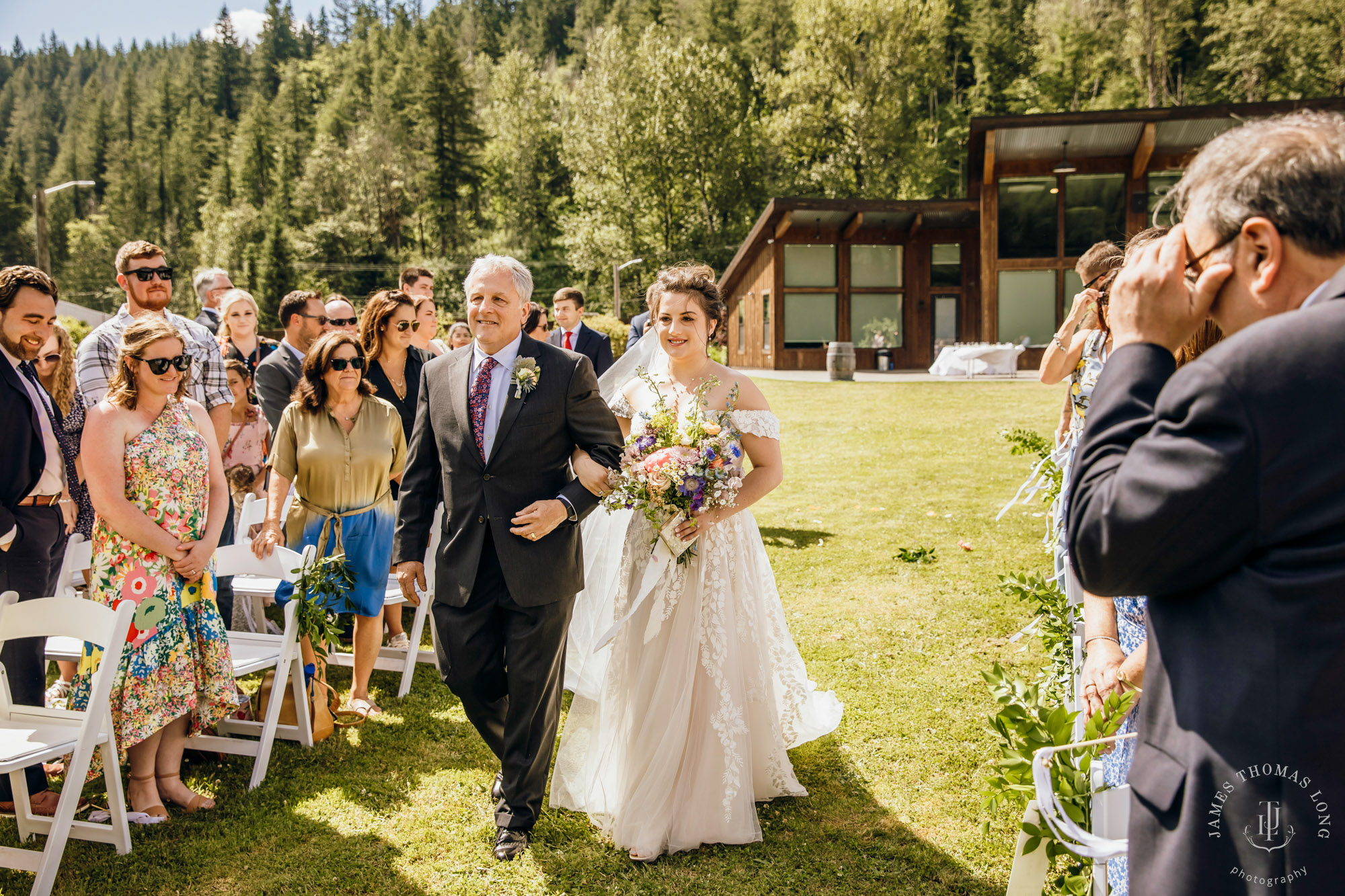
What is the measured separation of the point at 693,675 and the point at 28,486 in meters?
3.22

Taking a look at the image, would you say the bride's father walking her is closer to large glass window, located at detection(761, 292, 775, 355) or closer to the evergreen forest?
large glass window, located at detection(761, 292, 775, 355)

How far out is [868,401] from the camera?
2083 cm

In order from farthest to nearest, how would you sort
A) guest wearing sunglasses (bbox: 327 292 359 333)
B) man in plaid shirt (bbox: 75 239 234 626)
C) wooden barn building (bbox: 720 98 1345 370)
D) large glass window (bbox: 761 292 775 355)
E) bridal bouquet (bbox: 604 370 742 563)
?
large glass window (bbox: 761 292 775 355), wooden barn building (bbox: 720 98 1345 370), guest wearing sunglasses (bbox: 327 292 359 333), man in plaid shirt (bbox: 75 239 234 626), bridal bouquet (bbox: 604 370 742 563)

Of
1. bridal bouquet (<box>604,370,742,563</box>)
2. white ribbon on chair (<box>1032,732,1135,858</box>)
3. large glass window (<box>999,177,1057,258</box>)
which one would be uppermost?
large glass window (<box>999,177,1057,258</box>)

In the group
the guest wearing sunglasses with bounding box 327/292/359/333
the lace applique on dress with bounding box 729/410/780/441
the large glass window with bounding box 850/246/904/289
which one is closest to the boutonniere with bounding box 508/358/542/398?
the lace applique on dress with bounding box 729/410/780/441

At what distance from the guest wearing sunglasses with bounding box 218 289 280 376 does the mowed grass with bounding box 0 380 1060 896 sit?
309cm

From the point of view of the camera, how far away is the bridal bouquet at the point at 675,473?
12.1 feet

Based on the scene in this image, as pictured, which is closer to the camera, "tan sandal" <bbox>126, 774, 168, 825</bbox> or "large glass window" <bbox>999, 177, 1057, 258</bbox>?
"tan sandal" <bbox>126, 774, 168, 825</bbox>

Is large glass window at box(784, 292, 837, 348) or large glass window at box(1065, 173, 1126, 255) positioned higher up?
large glass window at box(1065, 173, 1126, 255)

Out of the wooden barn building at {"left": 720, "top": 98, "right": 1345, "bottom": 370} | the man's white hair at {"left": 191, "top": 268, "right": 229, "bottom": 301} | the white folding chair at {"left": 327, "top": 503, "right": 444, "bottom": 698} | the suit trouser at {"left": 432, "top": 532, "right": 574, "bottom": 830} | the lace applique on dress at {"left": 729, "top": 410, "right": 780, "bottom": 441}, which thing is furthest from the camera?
the wooden barn building at {"left": 720, "top": 98, "right": 1345, "bottom": 370}

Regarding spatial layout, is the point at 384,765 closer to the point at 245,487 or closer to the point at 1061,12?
the point at 245,487

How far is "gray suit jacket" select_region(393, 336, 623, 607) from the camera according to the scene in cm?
376

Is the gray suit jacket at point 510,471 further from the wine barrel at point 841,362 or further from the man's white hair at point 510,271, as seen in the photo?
the wine barrel at point 841,362

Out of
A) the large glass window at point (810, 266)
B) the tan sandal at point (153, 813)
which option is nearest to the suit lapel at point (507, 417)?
the tan sandal at point (153, 813)
